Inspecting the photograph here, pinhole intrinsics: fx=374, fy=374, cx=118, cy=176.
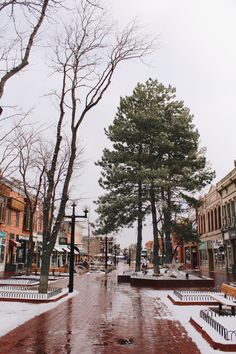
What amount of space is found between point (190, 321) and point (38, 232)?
40.6 metres

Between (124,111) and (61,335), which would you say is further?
(124,111)

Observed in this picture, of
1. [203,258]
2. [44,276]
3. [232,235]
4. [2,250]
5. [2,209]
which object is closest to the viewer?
[44,276]

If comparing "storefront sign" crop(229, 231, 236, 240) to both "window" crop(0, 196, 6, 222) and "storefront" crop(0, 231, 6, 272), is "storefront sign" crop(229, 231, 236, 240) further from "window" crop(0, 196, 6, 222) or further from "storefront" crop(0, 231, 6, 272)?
"storefront" crop(0, 231, 6, 272)

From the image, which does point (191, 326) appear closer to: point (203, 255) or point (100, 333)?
point (100, 333)

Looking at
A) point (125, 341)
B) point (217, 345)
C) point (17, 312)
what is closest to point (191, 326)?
point (125, 341)

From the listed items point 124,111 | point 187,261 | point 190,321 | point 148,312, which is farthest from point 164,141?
A: point 187,261

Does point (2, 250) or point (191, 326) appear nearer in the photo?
point (191, 326)

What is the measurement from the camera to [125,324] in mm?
10414

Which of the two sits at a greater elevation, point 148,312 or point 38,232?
point 38,232

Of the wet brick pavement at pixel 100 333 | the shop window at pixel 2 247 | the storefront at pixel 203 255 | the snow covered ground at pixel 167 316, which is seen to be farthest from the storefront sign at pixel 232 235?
the shop window at pixel 2 247

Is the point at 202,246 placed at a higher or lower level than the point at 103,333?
higher

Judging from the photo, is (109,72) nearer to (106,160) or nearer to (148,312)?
(148,312)

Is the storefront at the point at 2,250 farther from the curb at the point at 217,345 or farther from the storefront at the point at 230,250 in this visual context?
the curb at the point at 217,345

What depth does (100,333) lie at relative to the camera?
9141 mm
